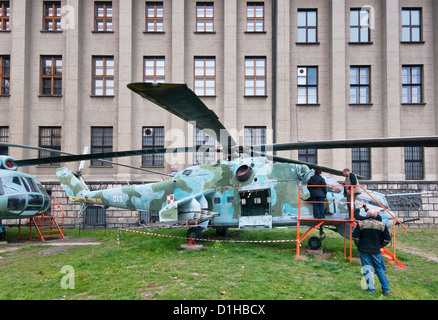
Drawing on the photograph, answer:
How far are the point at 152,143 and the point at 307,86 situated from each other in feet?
34.9

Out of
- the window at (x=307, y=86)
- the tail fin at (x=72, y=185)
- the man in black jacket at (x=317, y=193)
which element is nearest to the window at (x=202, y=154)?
the window at (x=307, y=86)

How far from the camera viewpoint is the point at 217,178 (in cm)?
1144

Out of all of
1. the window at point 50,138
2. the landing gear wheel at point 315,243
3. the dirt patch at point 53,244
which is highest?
the window at point 50,138

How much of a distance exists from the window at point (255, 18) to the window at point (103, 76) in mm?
9265

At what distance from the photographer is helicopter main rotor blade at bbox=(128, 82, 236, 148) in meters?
5.49

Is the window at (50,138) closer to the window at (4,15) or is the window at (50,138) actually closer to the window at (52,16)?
the window at (52,16)

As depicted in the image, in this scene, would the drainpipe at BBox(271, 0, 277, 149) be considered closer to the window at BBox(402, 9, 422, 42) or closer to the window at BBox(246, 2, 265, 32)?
the window at BBox(246, 2, 265, 32)

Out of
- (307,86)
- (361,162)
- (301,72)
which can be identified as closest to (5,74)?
(301,72)

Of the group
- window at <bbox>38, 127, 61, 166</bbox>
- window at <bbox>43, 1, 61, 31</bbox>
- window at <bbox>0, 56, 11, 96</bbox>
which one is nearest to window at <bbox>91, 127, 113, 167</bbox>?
window at <bbox>38, 127, 61, 166</bbox>

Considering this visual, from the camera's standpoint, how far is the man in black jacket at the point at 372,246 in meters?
5.95

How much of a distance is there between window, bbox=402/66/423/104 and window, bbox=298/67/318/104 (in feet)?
18.3

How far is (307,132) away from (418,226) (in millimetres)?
8426

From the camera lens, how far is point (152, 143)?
19.5 m

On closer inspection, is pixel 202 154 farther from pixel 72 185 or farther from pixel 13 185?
pixel 13 185
